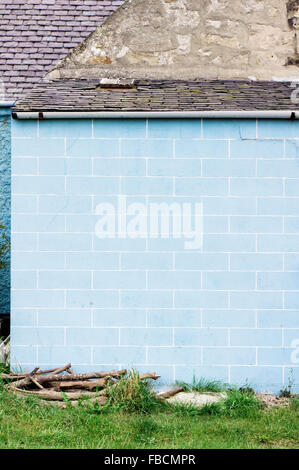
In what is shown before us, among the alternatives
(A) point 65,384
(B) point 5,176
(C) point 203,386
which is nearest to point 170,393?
(C) point 203,386

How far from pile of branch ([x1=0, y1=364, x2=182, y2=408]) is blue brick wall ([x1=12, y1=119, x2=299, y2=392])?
0.52ft

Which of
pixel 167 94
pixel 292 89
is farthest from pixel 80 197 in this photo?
pixel 292 89

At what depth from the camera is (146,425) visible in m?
4.22

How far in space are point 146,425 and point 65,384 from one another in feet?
3.27

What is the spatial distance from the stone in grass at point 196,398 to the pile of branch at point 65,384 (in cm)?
9

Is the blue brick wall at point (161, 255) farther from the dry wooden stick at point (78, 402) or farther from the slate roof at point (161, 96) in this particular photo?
the dry wooden stick at point (78, 402)

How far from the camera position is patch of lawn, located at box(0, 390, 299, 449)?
3941mm

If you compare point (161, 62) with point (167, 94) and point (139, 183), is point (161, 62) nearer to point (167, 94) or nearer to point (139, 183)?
point (167, 94)

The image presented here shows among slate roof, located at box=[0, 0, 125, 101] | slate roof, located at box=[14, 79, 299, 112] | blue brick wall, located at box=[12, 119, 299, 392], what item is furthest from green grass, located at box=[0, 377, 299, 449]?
slate roof, located at box=[0, 0, 125, 101]

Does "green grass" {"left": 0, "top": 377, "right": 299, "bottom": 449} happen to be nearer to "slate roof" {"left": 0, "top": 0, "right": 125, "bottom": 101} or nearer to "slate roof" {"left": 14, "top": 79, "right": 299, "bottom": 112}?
"slate roof" {"left": 14, "top": 79, "right": 299, "bottom": 112}

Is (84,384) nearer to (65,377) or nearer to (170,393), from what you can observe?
(65,377)

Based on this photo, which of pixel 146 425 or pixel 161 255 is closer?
pixel 146 425

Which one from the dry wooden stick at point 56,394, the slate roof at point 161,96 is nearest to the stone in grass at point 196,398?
the dry wooden stick at point 56,394

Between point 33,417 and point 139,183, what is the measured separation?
249 cm
